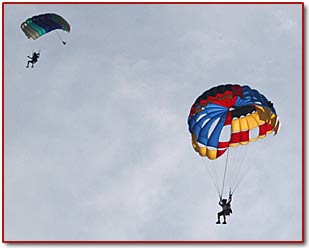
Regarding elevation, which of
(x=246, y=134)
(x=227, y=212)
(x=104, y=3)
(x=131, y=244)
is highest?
(x=104, y=3)

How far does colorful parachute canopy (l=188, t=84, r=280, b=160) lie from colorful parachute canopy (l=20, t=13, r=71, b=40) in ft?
13.1

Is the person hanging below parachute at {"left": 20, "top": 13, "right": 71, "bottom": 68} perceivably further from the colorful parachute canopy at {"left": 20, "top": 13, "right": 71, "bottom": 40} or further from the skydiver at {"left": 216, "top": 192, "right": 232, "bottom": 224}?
the skydiver at {"left": 216, "top": 192, "right": 232, "bottom": 224}

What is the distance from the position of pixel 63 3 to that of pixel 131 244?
559 centimetres

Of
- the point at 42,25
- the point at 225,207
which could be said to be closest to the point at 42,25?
the point at 42,25

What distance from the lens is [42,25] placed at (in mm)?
22250

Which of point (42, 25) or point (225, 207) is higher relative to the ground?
point (42, 25)

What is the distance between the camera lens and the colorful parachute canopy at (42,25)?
21.6 m

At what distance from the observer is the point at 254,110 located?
20609mm

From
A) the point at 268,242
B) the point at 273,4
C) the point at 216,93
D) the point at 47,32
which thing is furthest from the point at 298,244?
the point at 47,32

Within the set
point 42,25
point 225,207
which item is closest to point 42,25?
point 42,25

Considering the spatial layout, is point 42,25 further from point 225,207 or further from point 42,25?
point 225,207

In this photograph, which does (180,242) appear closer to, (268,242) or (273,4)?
(268,242)

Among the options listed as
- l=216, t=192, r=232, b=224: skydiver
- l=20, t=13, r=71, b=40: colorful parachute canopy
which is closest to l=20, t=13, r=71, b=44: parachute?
l=20, t=13, r=71, b=40: colorful parachute canopy

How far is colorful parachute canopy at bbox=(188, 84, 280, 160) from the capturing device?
20234mm
